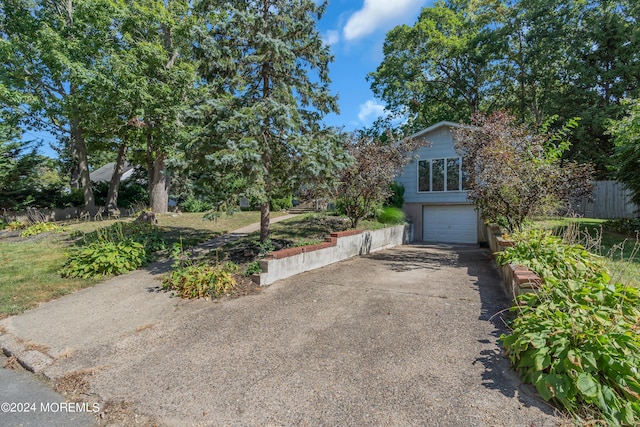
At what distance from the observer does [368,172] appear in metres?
9.06

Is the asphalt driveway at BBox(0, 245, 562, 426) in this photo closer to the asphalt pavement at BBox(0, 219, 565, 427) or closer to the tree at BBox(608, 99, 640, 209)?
the asphalt pavement at BBox(0, 219, 565, 427)

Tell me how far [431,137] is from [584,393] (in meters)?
13.5

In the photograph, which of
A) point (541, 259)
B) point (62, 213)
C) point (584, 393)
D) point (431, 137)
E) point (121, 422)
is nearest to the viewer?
point (584, 393)

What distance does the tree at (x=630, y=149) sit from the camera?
811 centimetres

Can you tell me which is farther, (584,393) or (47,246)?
(47,246)

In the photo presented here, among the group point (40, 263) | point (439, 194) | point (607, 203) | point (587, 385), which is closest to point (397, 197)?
point (439, 194)

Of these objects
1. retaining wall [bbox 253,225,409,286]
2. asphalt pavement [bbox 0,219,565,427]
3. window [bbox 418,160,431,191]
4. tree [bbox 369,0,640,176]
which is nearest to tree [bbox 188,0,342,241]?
retaining wall [bbox 253,225,409,286]

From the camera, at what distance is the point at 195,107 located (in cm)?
633

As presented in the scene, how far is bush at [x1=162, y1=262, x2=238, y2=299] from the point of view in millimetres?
5371

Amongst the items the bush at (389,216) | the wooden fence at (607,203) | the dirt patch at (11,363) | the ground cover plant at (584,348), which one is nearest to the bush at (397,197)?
the bush at (389,216)

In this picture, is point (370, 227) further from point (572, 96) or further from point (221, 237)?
point (572, 96)

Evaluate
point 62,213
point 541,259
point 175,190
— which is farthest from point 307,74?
point 62,213

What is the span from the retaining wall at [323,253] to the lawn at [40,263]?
118 inches

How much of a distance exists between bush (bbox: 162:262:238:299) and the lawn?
2010 mm
